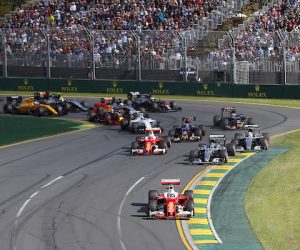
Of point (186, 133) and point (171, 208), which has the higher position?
point (186, 133)

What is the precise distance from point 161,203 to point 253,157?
11.0m

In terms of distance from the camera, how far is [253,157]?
1442 inches

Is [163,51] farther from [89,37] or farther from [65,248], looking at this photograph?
[65,248]

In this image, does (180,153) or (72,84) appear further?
(72,84)

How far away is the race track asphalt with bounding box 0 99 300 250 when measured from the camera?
23.6 m

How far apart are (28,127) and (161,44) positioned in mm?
14501

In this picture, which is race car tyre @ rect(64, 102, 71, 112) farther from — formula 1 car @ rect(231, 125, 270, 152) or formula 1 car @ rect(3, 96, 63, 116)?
formula 1 car @ rect(231, 125, 270, 152)

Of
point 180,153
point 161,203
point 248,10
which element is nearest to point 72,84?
point 248,10

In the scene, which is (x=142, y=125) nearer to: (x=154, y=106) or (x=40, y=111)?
(x=154, y=106)

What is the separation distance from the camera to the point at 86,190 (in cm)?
3023

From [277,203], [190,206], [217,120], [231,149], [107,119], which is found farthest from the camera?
[107,119]

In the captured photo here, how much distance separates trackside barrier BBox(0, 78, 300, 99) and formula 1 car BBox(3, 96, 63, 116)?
367 inches

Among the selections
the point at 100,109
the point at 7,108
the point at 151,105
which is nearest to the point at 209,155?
the point at 100,109

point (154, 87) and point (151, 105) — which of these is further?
point (154, 87)
